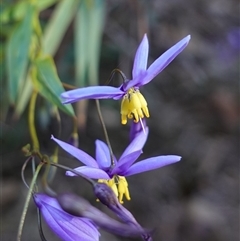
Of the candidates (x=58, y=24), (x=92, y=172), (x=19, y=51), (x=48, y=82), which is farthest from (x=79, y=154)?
(x=58, y=24)

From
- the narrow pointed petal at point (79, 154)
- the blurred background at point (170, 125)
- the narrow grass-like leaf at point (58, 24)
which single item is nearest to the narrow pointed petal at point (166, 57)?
the narrow pointed petal at point (79, 154)

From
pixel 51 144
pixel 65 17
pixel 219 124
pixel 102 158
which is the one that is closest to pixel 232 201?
pixel 219 124

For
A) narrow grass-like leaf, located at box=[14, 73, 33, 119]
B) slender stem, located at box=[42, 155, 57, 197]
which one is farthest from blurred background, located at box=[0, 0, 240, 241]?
slender stem, located at box=[42, 155, 57, 197]

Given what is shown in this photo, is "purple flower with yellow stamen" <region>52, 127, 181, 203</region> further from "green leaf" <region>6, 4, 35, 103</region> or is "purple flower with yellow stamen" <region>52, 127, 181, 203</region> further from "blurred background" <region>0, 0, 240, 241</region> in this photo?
"blurred background" <region>0, 0, 240, 241</region>

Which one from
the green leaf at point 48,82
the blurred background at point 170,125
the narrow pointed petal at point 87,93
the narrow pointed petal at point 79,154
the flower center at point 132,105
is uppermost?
the narrow pointed petal at point 87,93

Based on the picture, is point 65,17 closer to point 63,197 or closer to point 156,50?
point 156,50

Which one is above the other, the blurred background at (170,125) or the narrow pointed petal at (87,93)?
the narrow pointed petal at (87,93)

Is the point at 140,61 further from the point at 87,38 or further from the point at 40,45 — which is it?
the point at 87,38

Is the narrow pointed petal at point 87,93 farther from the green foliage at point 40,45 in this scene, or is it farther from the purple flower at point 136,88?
the green foliage at point 40,45
